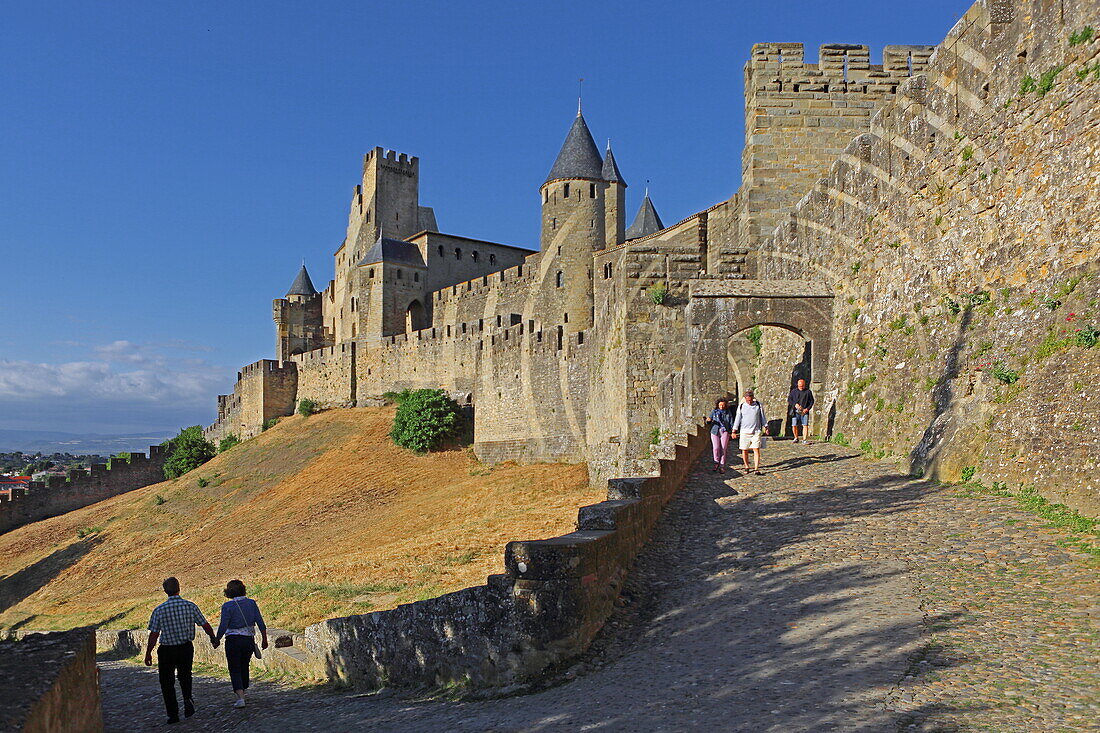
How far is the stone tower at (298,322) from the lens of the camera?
6272 cm

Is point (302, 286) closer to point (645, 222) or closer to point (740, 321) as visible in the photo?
point (645, 222)

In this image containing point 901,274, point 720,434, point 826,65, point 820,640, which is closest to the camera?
point 820,640

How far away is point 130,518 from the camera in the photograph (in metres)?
37.8

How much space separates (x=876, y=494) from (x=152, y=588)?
70.8 ft

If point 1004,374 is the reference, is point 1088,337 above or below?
above

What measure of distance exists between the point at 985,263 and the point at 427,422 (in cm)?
2702

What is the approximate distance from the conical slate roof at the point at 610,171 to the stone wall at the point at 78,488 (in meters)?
29.6

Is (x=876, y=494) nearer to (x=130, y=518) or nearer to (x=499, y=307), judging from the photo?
(x=130, y=518)

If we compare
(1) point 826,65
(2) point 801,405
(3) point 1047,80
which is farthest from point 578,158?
(3) point 1047,80

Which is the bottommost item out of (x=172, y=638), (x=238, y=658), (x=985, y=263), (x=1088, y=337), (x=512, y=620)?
A: (x=238, y=658)

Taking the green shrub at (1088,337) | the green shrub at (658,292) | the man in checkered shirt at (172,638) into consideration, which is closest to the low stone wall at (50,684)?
the man in checkered shirt at (172,638)

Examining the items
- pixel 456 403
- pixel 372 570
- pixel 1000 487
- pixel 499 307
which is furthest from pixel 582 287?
pixel 1000 487

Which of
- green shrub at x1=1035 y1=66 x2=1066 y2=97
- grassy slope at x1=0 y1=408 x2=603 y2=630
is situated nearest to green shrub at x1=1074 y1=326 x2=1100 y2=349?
green shrub at x1=1035 y1=66 x2=1066 y2=97

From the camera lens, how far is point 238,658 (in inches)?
328
